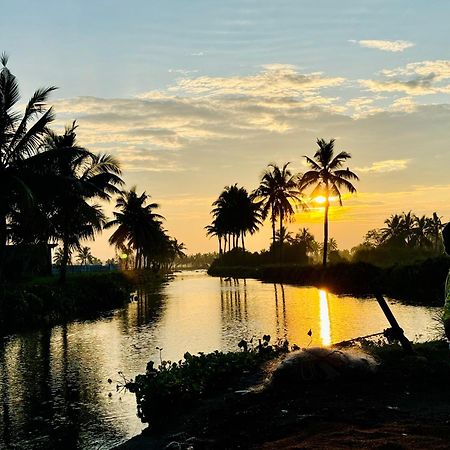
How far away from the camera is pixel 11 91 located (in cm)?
2394

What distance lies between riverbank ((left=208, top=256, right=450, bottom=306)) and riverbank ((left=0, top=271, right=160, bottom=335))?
1642 cm

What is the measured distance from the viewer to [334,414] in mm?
7777

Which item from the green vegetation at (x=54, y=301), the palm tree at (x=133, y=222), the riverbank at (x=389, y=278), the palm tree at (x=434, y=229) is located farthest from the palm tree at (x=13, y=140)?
the palm tree at (x=434, y=229)

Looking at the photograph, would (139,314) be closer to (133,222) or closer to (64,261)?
(64,261)

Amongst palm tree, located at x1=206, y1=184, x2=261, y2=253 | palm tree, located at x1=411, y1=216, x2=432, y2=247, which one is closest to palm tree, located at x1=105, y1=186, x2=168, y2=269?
palm tree, located at x1=206, y1=184, x2=261, y2=253

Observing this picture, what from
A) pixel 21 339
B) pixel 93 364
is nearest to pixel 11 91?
pixel 21 339

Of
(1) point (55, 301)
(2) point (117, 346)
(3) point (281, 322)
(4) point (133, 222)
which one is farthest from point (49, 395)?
(4) point (133, 222)

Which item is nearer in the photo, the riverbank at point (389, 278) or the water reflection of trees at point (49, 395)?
the water reflection of trees at point (49, 395)

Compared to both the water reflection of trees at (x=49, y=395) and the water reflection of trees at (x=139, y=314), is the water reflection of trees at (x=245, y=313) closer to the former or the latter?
the water reflection of trees at (x=139, y=314)

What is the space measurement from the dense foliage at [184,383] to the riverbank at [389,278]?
13928 millimetres

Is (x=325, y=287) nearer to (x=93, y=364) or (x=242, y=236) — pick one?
(x=93, y=364)

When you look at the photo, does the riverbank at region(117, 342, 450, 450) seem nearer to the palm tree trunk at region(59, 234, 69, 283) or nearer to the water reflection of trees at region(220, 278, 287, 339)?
the water reflection of trees at region(220, 278, 287, 339)

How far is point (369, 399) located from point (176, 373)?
4.09m

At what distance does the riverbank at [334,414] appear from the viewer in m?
6.54
